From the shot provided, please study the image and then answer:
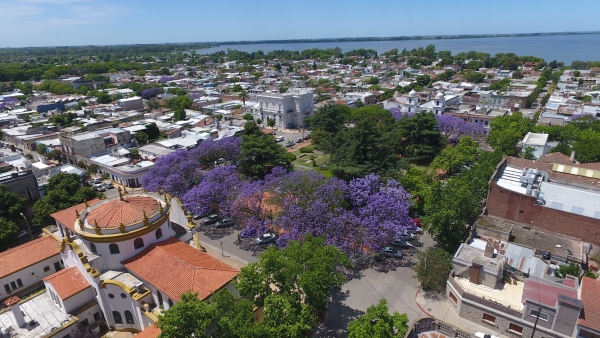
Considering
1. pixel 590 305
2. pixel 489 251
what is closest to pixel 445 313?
pixel 489 251

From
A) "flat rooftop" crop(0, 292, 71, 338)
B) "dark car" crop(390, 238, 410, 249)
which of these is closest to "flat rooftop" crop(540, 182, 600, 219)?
"dark car" crop(390, 238, 410, 249)

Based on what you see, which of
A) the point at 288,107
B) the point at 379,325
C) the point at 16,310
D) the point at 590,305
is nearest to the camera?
the point at 379,325

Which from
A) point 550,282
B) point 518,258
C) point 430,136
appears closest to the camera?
point 550,282

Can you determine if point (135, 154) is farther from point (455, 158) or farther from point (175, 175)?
point (455, 158)

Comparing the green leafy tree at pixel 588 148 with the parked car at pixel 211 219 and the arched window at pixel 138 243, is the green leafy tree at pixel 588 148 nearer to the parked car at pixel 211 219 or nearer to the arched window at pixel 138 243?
the parked car at pixel 211 219

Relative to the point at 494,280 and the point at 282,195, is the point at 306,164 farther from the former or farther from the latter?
the point at 494,280

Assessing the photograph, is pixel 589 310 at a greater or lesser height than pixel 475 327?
greater

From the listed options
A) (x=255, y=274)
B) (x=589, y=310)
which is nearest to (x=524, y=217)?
(x=589, y=310)
